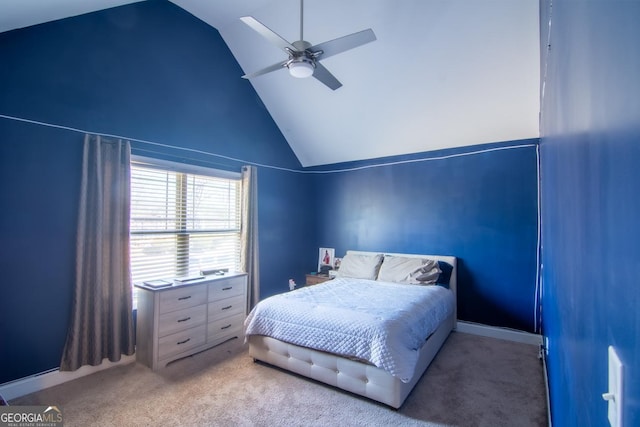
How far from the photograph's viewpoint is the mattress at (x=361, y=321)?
87.3 inches

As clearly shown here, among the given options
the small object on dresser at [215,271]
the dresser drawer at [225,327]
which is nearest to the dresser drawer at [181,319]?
the dresser drawer at [225,327]

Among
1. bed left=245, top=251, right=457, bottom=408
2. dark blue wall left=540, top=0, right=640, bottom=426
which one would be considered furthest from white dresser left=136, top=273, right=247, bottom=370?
dark blue wall left=540, top=0, right=640, bottom=426

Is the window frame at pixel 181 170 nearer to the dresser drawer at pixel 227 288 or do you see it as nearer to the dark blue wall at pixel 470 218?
the dresser drawer at pixel 227 288

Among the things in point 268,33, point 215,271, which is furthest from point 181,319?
point 268,33

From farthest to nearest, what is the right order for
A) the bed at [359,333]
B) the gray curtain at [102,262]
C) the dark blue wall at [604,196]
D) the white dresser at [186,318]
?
the white dresser at [186,318], the gray curtain at [102,262], the bed at [359,333], the dark blue wall at [604,196]

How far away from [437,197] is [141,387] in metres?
3.73

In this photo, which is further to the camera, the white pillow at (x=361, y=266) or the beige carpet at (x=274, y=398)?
the white pillow at (x=361, y=266)

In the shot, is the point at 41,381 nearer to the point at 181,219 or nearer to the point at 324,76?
the point at 181,219

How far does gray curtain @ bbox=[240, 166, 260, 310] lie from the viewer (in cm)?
398

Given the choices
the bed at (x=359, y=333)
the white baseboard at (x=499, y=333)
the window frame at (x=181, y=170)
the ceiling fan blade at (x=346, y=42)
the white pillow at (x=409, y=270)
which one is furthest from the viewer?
the white pillow at (x=409, y=270)

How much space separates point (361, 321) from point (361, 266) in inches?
70.9

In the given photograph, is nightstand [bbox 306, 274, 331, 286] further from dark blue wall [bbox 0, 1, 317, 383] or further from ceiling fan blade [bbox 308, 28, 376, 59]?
ceiling fan blade [bbox 308, 28, 376, 59]

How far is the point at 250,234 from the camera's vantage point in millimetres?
4027

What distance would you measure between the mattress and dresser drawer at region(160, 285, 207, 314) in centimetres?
63
